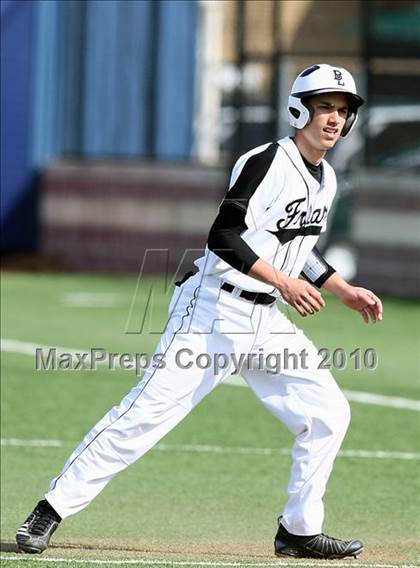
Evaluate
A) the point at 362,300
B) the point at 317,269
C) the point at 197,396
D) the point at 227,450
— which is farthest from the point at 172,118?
the point at 197,396

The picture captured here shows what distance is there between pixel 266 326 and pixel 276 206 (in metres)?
0.58

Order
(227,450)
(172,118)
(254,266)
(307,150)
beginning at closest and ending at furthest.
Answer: (254,266) < (307,150) < (227,450) < (172,118)

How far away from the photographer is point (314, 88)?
6.75m

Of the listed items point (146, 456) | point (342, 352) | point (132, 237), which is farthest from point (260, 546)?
point (132, 237)

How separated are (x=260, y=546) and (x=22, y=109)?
17897 millimetres

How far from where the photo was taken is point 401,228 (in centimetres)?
2102

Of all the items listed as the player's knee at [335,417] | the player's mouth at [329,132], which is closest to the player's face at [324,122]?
the player's mouth at [329,132]

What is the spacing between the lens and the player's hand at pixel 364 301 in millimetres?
7043

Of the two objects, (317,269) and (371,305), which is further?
(317,269)

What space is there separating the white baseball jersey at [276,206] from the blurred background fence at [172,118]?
14.2m

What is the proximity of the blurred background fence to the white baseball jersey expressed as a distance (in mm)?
14218

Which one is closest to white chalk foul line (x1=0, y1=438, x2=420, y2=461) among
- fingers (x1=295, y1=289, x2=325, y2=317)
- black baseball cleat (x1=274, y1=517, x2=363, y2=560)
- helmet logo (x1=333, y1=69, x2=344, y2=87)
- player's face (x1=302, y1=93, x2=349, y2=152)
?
black baseball cleat (x1=274, y1=517, x2=363, y2=560)

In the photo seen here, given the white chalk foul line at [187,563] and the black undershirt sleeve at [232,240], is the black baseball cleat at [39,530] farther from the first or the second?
the black undershirt sleeve at [232,240]

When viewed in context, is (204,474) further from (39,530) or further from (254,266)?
(254,266)
